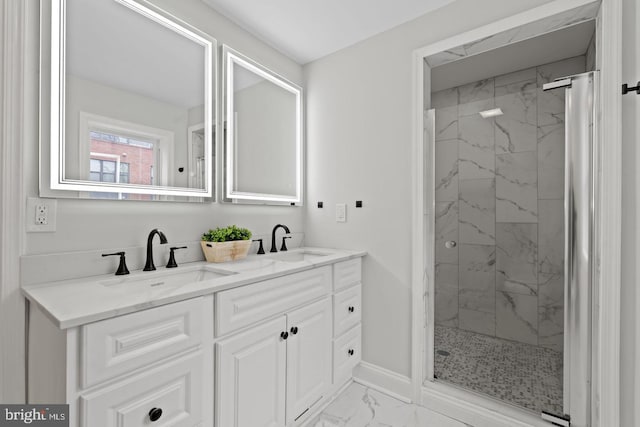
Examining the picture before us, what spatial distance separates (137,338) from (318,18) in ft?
6.44

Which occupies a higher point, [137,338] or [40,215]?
→ [40,215]

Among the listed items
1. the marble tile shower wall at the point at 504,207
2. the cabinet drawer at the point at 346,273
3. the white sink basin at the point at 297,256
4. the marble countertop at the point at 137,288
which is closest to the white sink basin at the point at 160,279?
the marble countertop at the point at 137,288

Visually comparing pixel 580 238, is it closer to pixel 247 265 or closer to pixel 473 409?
pixel 473 409

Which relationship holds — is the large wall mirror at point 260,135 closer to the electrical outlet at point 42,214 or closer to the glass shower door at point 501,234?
the electrical outlet at point 42,214

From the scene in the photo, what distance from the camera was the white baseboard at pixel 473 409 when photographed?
158 centimetres

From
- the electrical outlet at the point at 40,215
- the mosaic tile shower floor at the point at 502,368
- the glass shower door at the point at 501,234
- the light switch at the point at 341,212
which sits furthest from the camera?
the glass shower door at the point at 501,234

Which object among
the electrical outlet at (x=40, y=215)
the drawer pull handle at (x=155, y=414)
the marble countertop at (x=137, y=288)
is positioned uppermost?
the electrical outlet at (x=40, y=215)

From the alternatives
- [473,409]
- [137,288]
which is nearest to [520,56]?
[473,409]

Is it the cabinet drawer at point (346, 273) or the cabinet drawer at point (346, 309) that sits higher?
the cabinet drawer at point (346, 273)

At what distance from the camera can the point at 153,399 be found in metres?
0.96

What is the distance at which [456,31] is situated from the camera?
5.70 ft

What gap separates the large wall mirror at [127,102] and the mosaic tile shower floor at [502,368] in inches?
83.5

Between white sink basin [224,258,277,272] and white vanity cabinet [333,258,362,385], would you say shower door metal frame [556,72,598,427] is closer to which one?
white vanity cabinet [333,258,362,385]

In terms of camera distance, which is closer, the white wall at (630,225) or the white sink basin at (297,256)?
the white wall at (630,225)
